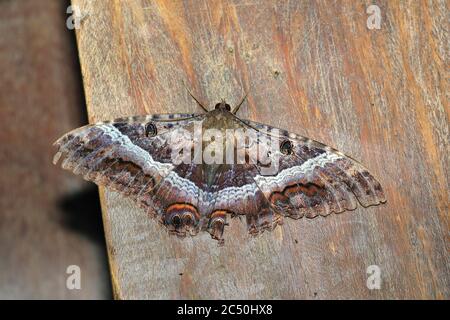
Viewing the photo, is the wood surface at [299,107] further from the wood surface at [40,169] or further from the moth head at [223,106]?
the wood surface at [40,169]

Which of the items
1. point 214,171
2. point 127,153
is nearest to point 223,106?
point 214,171

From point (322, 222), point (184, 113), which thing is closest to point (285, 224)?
point (322, 222)

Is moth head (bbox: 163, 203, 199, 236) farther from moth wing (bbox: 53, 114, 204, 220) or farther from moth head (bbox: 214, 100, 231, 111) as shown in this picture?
moth head (bbox: 214, 100, 231, 111)

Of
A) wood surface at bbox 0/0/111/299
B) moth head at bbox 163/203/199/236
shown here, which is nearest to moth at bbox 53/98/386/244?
moth head at bbox 163/203/199/236

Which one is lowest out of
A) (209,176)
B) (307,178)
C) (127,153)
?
(307,178)

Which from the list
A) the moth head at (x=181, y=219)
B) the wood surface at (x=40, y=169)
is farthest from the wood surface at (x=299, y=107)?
the wood surface at (x=40, y=169)

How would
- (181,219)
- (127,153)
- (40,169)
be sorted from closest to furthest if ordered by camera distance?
1. (181,219)
2. (127,153)
3. (40,169)

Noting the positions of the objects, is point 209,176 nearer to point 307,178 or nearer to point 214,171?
point 214,171

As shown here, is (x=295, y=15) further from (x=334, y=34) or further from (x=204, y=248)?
(x=204, y=248)
